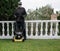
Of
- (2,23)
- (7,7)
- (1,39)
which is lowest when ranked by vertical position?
(1,39)

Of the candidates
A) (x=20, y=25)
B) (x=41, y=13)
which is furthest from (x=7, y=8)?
(x=41, y=13)

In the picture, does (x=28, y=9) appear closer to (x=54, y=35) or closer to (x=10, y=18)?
(x=10, y=18)

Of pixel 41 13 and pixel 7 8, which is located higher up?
pixel 7 8

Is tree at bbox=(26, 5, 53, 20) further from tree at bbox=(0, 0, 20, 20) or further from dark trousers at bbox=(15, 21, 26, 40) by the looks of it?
dark trousers at bbox=(15, 21, 26, 40)

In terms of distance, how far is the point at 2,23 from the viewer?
8.40 metres

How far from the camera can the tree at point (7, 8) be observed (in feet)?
29.0

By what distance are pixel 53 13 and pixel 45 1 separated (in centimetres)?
106

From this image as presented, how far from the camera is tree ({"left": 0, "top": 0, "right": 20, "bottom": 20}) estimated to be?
8.83m

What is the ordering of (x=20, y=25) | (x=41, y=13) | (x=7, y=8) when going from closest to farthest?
(x=20, y=25) < (x=7, y=8) < (x=41, y=13)

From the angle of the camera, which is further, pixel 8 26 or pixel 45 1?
pixel 45 1

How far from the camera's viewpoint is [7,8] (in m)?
9.01

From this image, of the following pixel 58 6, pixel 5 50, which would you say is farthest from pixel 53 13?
pixel 5 50

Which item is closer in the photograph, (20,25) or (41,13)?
(20,25)

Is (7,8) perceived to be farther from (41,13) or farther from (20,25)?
(41,13)
